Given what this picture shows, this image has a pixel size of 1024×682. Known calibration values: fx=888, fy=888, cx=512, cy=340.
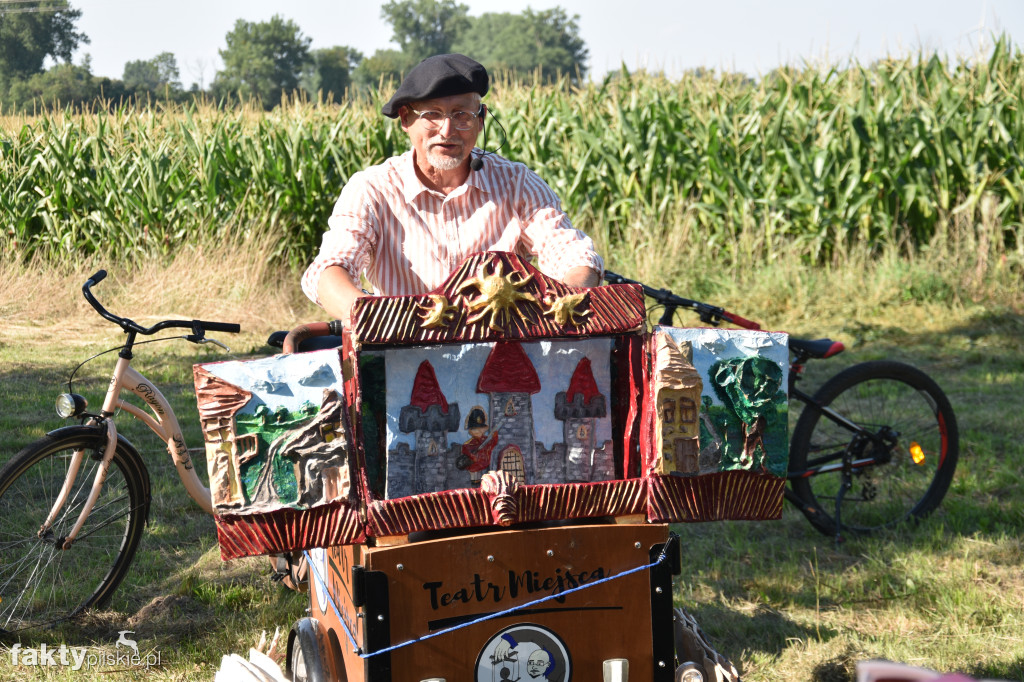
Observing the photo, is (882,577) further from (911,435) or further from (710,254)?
(710,254)

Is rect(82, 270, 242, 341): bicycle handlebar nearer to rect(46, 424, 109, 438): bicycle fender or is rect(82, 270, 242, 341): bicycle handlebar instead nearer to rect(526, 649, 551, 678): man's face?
rect(46, 424, 109, 438): bicycle fender

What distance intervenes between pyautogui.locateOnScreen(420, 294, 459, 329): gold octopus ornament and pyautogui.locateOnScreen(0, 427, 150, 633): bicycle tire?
5.93 ft

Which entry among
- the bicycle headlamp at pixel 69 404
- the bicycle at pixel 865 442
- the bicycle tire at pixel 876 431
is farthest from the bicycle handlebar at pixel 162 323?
the bicycle tire at pixel 876 431

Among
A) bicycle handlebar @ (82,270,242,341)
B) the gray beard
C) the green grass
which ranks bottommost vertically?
the green grass

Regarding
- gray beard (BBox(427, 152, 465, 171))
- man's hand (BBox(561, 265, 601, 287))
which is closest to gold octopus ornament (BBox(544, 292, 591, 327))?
man's hand (BBox(561, 265, 601, 287))

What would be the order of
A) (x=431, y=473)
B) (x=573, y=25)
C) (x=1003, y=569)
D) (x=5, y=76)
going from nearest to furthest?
(x=431, y=473)
(x=1003, y=569)
(x=5, y=76)
(x=573, y=25)

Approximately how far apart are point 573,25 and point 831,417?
323 feet

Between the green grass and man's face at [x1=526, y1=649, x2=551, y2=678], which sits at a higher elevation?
man's face at [x1=526, y1=649, x2=551, y2=678]

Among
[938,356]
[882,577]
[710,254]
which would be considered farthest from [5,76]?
[882,577]

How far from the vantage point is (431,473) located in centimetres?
207

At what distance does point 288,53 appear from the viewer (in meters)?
76.5

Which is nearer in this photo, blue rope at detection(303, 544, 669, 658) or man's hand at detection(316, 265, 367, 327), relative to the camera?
blue rope at detection(303, 544, 669, 658)

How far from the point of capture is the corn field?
27.1 ft

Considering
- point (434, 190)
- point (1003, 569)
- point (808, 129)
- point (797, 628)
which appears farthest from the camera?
point (808, 129)
